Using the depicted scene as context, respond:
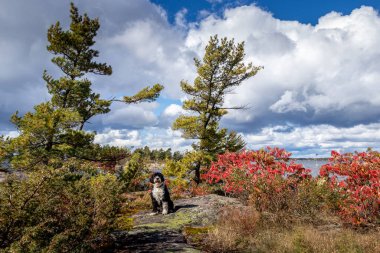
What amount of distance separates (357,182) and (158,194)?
6.69 meters

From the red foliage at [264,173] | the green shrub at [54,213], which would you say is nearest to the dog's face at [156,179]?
the red foliage at [264,173]

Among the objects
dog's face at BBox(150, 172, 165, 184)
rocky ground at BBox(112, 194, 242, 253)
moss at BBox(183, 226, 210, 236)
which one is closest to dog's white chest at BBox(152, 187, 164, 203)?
dog's face at BBox(150, 172, 165, 184)

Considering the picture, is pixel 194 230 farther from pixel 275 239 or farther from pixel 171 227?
pixel 275 239

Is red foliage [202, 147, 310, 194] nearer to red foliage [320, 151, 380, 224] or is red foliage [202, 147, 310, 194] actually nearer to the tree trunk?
red foliage [320, 151, 380, 224]

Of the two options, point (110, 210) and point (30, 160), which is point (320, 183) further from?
point (30, 160)

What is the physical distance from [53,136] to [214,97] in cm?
1203

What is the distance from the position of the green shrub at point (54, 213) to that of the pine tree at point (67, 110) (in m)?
4.89

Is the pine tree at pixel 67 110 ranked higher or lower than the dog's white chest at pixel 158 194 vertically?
higher

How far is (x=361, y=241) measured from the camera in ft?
26.3

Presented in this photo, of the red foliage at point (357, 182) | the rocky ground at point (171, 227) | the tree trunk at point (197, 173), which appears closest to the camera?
the rocky ground at point (171, 227)

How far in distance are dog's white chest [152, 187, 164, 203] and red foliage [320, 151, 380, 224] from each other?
567 centimetres

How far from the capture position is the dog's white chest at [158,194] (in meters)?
11.3

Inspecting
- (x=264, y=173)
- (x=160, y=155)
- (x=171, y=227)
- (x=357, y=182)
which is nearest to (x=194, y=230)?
(x=171, y=227)

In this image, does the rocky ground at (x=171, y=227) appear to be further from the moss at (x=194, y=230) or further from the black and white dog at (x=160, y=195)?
the black and white dog at (x=160, y=195)
